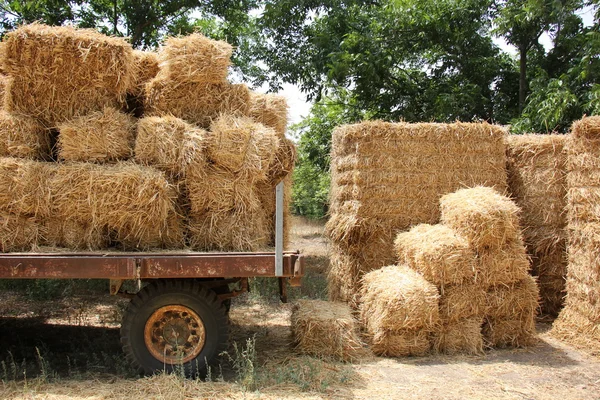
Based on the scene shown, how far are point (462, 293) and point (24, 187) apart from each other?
473cm

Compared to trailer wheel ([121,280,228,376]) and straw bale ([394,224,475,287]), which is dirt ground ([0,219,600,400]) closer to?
trailer wheel ([121,280,228,376])

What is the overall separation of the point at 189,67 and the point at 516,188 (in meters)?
5.09

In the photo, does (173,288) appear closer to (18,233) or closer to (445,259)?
(18,233)

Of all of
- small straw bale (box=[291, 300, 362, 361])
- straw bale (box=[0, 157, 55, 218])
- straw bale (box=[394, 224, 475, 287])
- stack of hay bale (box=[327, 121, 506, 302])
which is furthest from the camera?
stack of hay bale (box=[327, 121, 506, 302])

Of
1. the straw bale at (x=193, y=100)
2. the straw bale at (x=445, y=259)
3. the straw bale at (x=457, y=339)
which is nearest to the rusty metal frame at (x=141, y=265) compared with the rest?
the straw bale at (x=193, y=100)

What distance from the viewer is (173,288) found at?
16.4 feet

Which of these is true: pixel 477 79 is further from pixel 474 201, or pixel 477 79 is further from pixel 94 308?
pixel 94 308

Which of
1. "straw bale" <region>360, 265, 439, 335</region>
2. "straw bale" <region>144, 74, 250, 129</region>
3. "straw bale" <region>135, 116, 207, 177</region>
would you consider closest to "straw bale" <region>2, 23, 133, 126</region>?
"straw bale" <region>144, 74, 250, 129</region>

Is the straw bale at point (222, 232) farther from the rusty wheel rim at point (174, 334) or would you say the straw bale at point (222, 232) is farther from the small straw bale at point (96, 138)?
the small straw bale at point (96, 138)

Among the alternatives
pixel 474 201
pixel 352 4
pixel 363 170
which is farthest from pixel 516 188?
pixel 352 4

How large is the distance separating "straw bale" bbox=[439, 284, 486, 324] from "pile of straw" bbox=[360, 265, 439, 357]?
163mm

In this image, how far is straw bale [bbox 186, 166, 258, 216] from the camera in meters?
5.23

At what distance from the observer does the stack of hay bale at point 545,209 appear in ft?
25.0

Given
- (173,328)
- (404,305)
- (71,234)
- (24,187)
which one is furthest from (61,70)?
(404,305)
